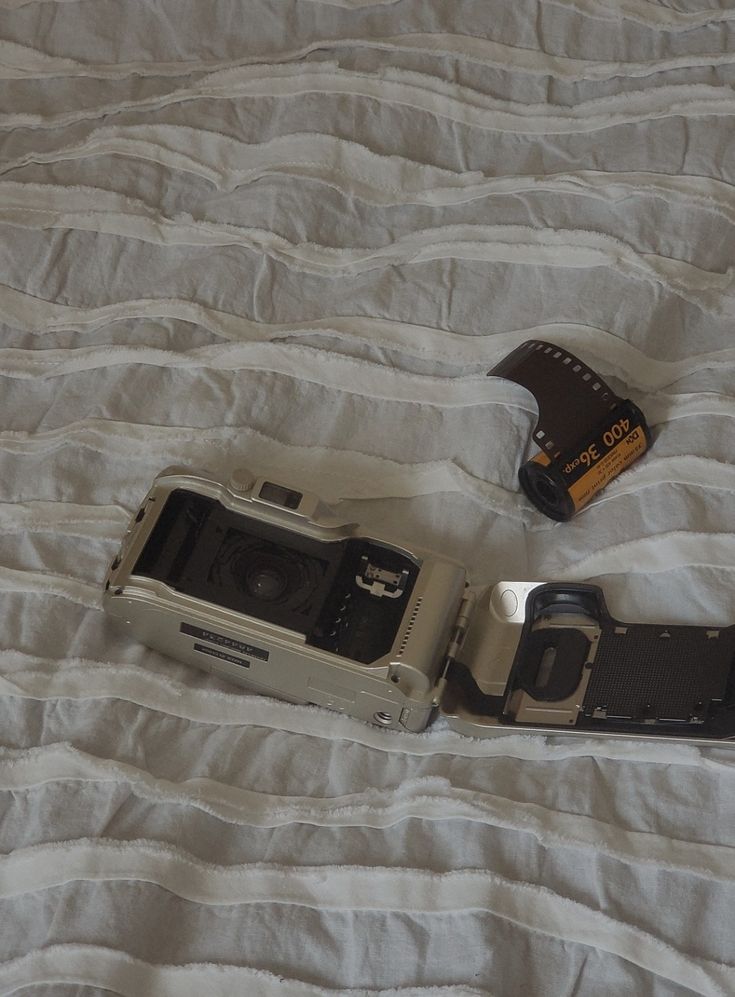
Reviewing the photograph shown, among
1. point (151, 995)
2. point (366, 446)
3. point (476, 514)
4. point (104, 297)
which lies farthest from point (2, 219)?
point (151, 995)

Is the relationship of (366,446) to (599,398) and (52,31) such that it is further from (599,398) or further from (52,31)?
(52,31)

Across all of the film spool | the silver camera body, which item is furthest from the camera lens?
the film spool

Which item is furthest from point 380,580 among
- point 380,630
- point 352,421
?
point 352,421

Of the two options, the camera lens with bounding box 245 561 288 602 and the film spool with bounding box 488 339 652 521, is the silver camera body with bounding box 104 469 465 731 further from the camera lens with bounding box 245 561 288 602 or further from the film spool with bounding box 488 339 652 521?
the film spool with bounding box 488 339 652 521

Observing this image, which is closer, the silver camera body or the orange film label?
the silver camera body

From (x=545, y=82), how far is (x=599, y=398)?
0.42 m

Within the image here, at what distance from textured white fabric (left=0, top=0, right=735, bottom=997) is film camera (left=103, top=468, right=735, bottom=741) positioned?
27mm

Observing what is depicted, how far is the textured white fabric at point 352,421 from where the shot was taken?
2.58 feet

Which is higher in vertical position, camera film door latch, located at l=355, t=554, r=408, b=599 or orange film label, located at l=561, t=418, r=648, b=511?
orange film label, located at l=561, t=418, r=648, b=511

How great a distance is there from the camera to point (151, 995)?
0.76 metres

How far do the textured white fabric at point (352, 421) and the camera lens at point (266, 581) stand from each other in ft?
0.28

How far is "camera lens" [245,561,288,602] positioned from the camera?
2.96 ft

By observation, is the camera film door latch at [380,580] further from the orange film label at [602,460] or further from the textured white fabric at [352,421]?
the orange film label at [602,460]

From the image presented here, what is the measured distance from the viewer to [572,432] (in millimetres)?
993
